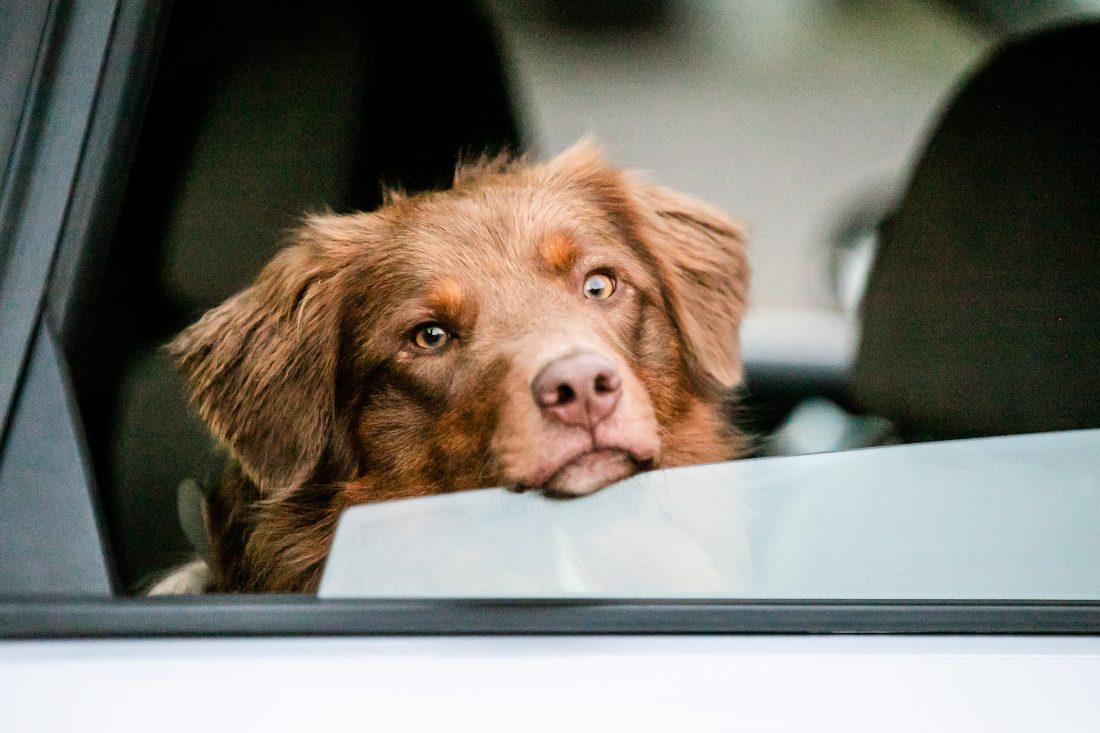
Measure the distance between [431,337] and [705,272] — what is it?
1.97 feet

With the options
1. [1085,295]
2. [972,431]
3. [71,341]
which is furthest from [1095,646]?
[71,341]

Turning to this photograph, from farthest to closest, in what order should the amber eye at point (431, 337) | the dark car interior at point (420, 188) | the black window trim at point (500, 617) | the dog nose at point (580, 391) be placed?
the amber eye at point (431, 337) → the dog nose at point (580, 391) → the dark car interior at point (420, 188) → the black window trim at point (500, 617)

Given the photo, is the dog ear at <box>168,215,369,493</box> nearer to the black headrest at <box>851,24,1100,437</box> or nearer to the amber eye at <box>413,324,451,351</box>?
the amber eye at <box>413,324,451,351</box>

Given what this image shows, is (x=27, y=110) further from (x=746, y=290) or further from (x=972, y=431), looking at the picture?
(x=972, y=431)

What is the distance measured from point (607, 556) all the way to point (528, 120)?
2.61 ft

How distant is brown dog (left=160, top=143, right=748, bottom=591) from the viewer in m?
1.69

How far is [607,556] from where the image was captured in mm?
1484

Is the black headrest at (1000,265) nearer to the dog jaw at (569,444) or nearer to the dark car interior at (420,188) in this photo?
the dark car interior at (420,188)

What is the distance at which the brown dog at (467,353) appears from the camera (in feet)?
5.54

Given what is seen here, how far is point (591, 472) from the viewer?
1651 mm

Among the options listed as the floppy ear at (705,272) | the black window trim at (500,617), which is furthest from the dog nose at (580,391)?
the black window trim at (500,617)

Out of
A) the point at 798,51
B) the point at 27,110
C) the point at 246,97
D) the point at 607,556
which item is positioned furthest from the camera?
the point at 798,51

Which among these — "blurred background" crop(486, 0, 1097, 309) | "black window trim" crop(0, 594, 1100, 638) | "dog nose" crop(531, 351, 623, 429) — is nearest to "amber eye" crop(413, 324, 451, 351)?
"dog nose" crop(531, 351, 623, 429)

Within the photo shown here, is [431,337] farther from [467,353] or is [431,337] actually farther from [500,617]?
[500,617]
